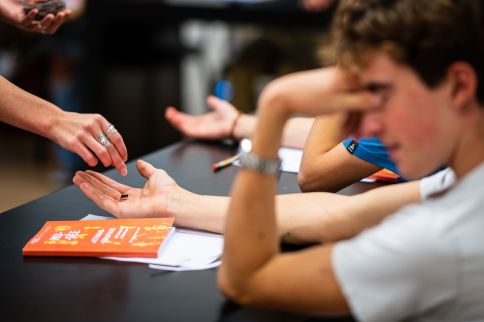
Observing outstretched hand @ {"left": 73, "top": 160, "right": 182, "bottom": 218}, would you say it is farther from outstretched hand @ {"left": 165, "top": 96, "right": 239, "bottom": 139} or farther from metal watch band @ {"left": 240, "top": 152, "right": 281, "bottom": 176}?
outstretched hand @ {"left": 165, "top": 96, "right": 239, "bottom": 139}

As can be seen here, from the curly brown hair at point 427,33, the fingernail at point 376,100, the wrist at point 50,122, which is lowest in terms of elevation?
the wrist at point 50,122

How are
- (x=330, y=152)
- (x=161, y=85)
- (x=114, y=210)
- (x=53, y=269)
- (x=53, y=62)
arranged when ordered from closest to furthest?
(x=53, y=269), (x=114, y=210), (x=330, y=152), (x=161, y=85), (x=53, y=62)

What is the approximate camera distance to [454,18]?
0.85m

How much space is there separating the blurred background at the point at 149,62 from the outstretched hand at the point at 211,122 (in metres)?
1.64

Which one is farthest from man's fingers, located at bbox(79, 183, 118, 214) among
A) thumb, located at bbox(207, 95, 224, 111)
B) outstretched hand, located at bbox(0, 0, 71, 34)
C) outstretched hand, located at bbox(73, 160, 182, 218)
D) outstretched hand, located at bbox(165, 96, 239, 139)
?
thumb, located at bbox(207, 95, 224, 111)

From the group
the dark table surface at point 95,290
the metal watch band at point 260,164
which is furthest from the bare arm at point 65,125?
the metal watch band at point 260,164

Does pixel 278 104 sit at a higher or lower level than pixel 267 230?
higher

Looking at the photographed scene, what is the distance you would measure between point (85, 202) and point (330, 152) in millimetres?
521

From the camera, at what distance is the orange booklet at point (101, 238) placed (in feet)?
3.76

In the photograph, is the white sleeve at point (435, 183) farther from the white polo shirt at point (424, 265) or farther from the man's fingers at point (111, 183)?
Answer: the man's fingers at point (111, 183)

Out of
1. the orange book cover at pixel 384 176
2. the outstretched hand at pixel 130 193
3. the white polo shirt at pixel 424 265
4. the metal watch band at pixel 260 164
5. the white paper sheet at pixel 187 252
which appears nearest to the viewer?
the white polo shirt at pixel 424 265

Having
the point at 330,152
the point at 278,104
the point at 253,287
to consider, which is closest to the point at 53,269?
the point at 253,287

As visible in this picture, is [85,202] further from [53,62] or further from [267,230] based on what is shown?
Answer: [53,62]

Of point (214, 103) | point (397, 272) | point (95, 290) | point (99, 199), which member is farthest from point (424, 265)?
point (214, 103)
